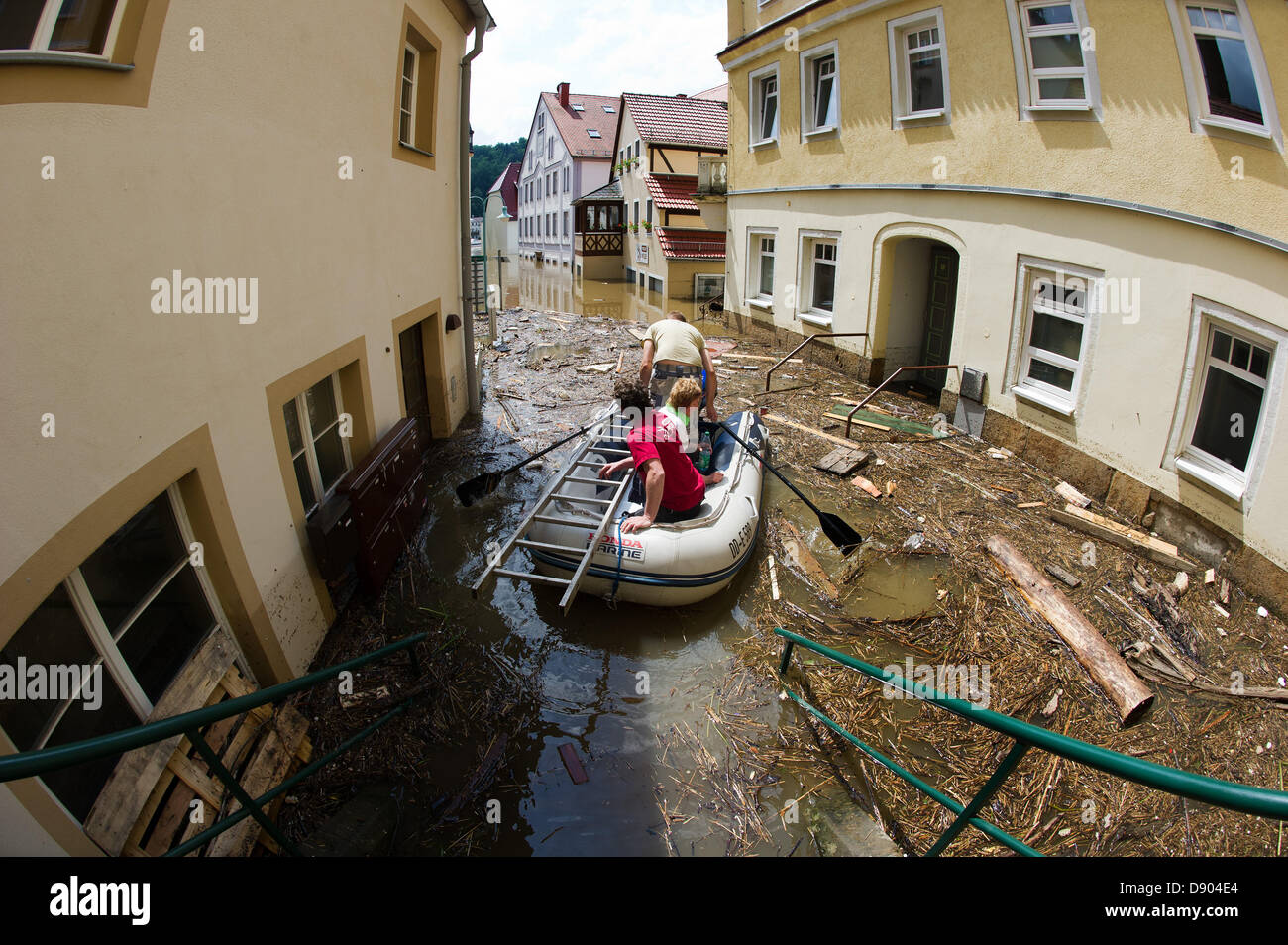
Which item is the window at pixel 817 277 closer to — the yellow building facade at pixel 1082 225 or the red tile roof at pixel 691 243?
the yellow building facade at pixel 1082 225

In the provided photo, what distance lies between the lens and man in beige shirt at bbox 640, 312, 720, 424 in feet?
25.9

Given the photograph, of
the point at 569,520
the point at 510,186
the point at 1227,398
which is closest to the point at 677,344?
the point at 569,520

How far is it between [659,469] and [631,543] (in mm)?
659

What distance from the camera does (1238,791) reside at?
52.1 inches

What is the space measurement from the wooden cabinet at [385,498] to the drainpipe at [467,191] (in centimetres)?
329

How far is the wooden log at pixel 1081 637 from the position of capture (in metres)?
4.55

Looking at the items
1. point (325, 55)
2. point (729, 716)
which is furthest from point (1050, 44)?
point (729, 716)

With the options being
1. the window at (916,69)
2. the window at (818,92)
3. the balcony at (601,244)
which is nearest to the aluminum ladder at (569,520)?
the window at (916,69)

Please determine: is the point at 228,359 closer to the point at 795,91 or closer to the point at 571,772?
the point at 571,772

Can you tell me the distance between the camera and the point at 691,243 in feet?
76.9

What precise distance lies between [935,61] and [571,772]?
425 inches

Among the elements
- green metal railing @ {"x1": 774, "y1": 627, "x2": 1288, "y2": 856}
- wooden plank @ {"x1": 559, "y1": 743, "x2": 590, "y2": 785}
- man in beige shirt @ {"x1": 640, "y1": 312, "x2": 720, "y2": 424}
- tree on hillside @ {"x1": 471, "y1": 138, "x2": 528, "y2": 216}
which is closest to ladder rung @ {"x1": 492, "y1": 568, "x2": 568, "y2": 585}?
wooden plank @ {"x1": 559, "y1": 743, "x2": 590, "y2": 785}

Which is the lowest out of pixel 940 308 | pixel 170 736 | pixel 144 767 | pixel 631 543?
pixel 144 767

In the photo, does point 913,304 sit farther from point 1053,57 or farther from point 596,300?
point 596,300
